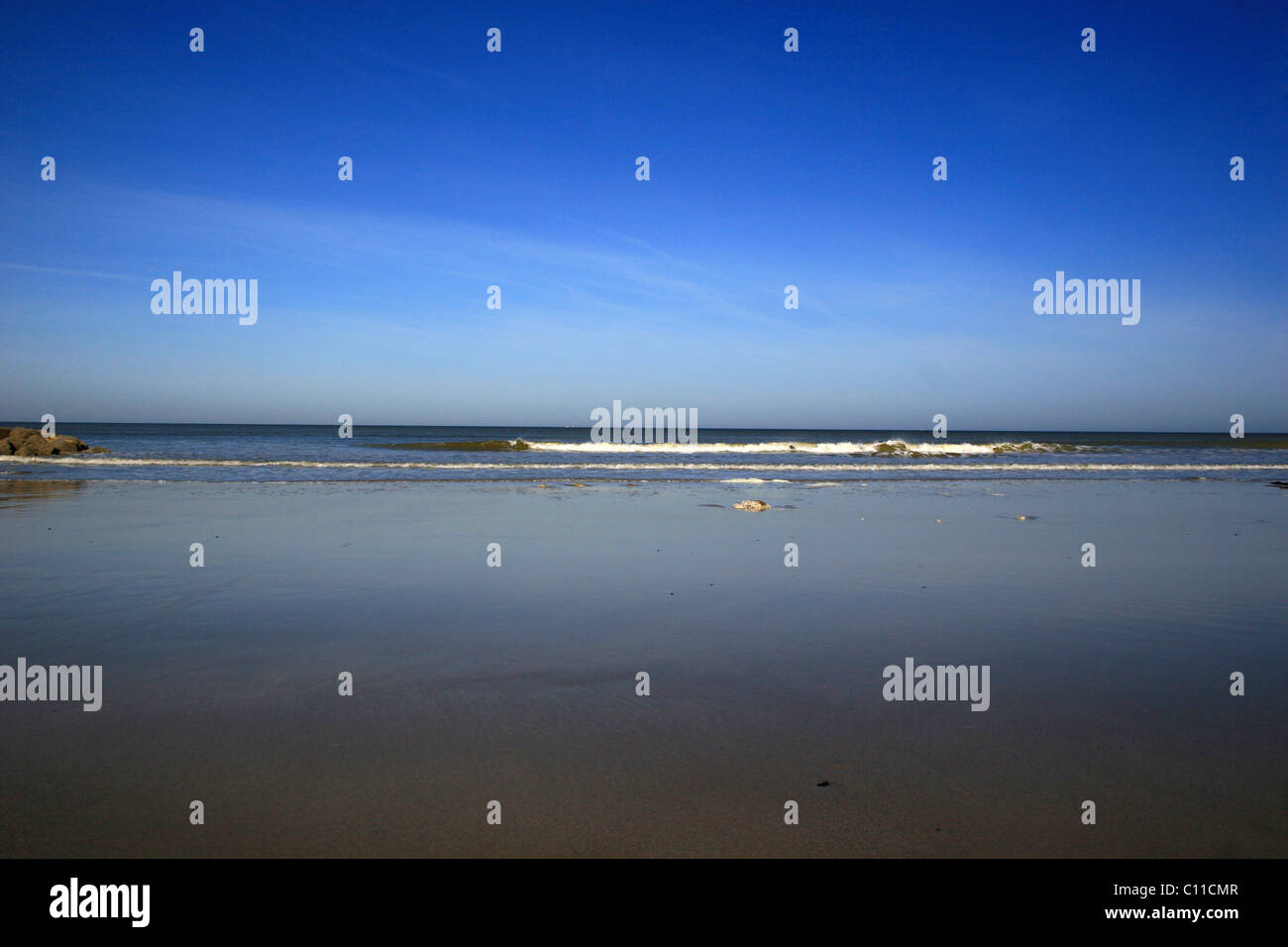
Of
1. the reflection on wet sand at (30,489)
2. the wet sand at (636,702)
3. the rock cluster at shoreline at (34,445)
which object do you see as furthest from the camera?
the rock cluster at shoreline at (34,445)

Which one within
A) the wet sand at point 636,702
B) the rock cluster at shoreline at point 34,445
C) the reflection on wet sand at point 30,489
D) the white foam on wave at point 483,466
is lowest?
the wet sand at point 636,702

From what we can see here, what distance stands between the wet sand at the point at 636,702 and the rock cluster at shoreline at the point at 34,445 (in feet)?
90.4

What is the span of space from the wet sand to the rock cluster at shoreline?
27.6m

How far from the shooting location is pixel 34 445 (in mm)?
32719

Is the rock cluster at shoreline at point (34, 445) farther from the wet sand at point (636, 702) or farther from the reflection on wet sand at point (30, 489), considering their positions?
the wet sand at point (636, 702)

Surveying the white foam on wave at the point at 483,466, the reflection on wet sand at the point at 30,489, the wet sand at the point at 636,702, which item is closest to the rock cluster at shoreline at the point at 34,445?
the white foam on wave at the point at 483,466

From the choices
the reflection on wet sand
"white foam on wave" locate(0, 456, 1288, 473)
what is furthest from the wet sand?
"white foam on wave" locate(0, 456, 1288, 473)

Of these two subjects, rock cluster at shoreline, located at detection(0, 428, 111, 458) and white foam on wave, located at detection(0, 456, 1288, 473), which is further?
rock cluster at shoreline, located at detection(0, 428, 111, 458)

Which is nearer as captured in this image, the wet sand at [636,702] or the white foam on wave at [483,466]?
the wet sand at [636,702]

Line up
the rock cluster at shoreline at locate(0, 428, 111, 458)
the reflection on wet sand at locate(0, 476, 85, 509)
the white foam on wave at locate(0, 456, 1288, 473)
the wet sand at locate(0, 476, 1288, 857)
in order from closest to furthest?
the wet sand at locate(0, 476, 1288, 857), the reflection on wet sand at locate(0, 476, 85, 509), the white foam on wave at locate(0, 456, 1288, 473), the rock cluster at shoreline at locate(0, 428, 111, 458)

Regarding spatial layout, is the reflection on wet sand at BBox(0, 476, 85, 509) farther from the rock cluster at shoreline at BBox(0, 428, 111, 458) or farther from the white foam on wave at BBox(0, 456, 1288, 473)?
the rock cluster at shoreline at BBox(0, 428, 111, 458)

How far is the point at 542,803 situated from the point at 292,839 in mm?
942

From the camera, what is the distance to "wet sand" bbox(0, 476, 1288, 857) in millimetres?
3055

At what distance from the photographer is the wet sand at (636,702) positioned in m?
3.05
